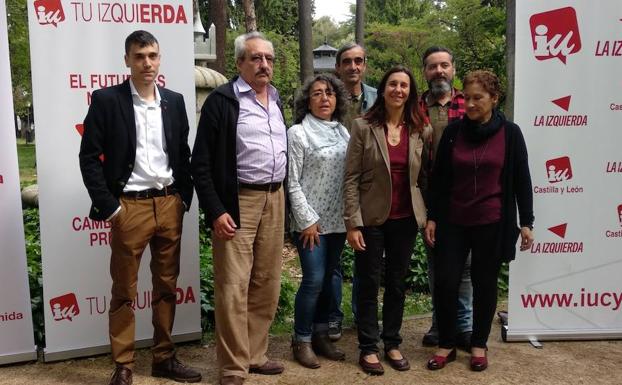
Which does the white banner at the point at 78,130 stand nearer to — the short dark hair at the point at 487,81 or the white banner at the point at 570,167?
the short dark hair at the point at 487,81

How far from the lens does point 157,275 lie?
351 centimetres

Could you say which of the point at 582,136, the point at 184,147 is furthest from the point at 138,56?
the point at 582,136

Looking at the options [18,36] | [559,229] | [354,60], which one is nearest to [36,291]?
[354,60]

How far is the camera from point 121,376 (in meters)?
3.42

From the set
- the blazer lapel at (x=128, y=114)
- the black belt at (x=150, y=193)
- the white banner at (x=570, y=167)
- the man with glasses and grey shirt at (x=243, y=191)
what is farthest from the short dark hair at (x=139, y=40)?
the white banner at (x=570, y=167)

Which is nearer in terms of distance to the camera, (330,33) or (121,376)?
(121,376)

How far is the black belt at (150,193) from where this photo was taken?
3297mm

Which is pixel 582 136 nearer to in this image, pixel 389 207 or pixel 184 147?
pixel 389 207

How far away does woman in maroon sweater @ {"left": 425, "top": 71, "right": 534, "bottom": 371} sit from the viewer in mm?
3518

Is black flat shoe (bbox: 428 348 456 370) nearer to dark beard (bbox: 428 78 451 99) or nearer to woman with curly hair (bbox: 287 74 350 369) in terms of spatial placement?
woman with curly hair (bbox: 287 74 350 369)

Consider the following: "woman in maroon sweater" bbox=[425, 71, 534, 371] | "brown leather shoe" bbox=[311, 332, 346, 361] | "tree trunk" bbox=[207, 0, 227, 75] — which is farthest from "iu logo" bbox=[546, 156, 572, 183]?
"tree trunk" bbox=[207, 0, 227, 75]

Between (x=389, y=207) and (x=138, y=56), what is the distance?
5.49ft

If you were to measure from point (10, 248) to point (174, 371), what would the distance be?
1.31 m

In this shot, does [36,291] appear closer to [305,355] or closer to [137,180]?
[137,180]
